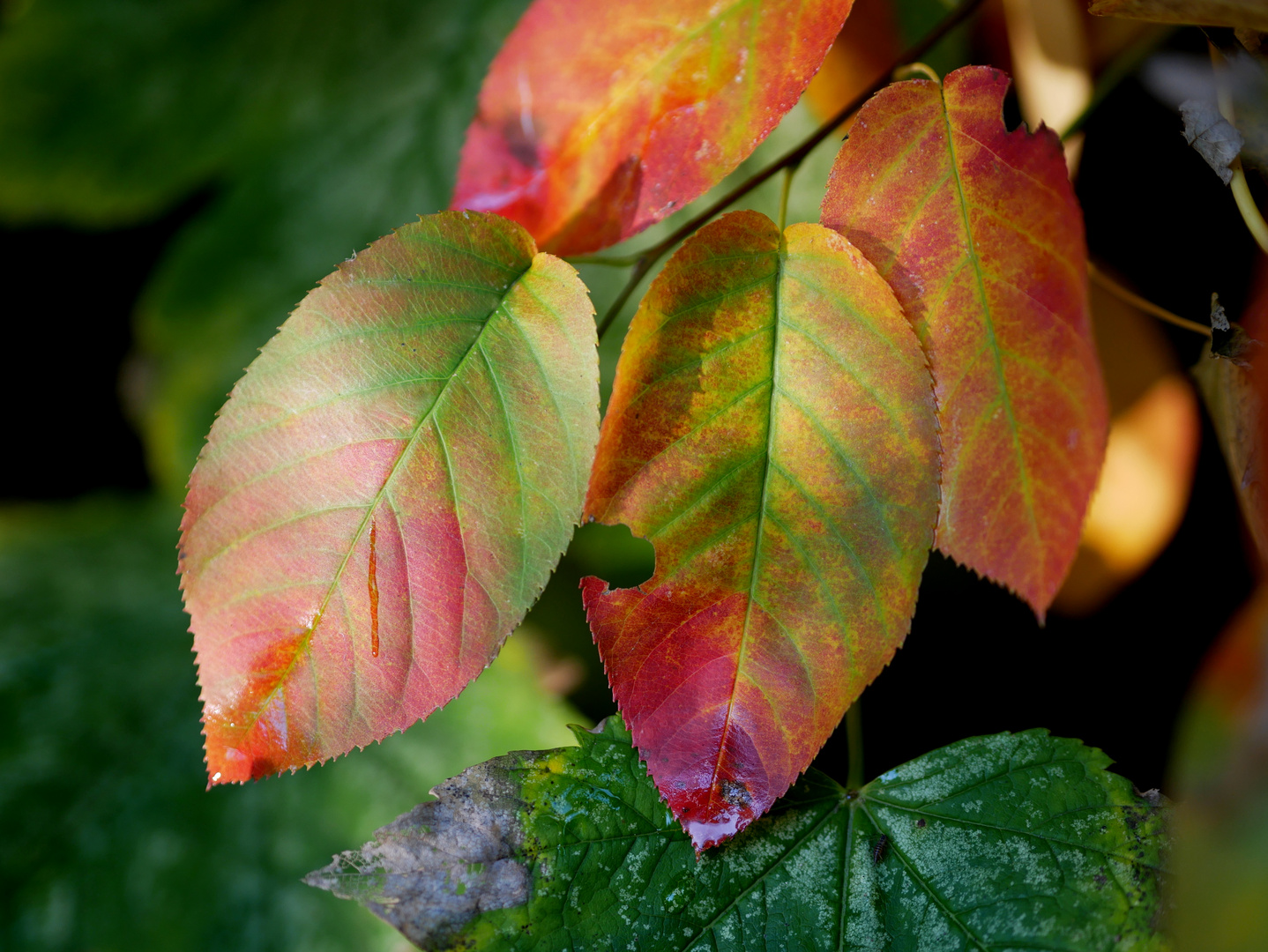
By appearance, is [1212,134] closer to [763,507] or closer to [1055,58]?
[763,507]

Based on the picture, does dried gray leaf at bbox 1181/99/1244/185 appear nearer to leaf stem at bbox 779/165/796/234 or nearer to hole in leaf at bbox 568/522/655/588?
leaf stem at bbox 779/165/796/234

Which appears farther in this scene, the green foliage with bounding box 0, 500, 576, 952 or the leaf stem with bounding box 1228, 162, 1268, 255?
the green foliage with bounding box 0, 500, 576, 952

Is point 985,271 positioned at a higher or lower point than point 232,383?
lower

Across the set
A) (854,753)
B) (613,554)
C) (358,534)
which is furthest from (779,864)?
(613,554)

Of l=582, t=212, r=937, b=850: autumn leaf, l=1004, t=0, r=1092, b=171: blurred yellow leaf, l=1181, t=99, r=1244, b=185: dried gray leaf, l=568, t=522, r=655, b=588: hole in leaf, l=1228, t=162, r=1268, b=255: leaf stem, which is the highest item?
l=1004, t=0, r=1092, b=171: blurred yellow leaf

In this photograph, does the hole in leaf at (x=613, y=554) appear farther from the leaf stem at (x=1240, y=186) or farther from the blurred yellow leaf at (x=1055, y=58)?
the leaf stem at (x=1240, y=186)

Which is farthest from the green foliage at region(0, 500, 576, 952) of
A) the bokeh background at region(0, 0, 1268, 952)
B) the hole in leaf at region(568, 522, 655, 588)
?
the hole in leaf at region(568, 522, 655, 588)
